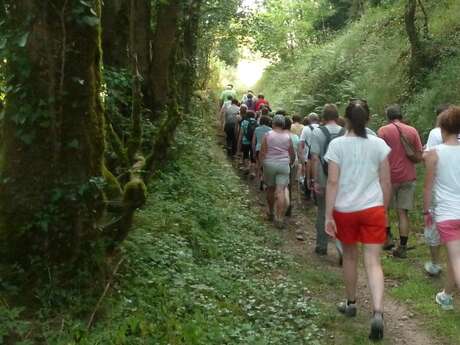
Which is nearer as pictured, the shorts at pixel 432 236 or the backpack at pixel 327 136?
the shorts at pixel 432 236

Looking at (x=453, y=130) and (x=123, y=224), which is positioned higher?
(x=453, y=130)

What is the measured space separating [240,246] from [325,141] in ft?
6.44

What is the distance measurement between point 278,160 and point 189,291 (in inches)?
213

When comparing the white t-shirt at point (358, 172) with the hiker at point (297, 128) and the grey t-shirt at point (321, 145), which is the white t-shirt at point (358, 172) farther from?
the hiker at point (297, 128)

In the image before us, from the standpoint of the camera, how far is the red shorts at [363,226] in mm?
5922

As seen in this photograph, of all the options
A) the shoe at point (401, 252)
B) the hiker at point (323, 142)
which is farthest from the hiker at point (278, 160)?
the shoe at point (401, 252)

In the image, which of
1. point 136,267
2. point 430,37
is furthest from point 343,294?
point 430,37

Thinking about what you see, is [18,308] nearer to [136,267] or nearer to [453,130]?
[136,267]

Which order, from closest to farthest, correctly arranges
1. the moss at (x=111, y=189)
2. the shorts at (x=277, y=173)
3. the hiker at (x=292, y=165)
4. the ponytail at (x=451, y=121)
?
1. the moss at (x=111, y=189)
2. the ponytail at (x=451, y=121)
3. the shorts at (x=277, y=173)
4. the hiker at (x=292, y=165)

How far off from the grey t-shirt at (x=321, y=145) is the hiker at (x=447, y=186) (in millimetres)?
2610

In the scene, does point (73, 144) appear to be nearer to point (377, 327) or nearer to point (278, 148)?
point (377, 327)

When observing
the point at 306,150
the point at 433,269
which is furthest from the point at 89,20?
the point at 306,150

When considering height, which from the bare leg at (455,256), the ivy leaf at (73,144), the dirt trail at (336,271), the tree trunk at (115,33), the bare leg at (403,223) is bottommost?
the dirt trail at (336,271)

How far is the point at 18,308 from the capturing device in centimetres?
441
